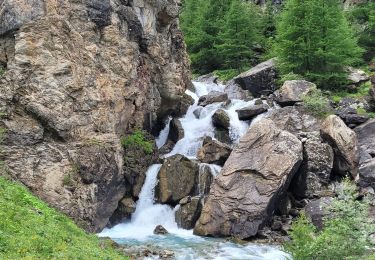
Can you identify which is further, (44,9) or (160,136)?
(160,136)

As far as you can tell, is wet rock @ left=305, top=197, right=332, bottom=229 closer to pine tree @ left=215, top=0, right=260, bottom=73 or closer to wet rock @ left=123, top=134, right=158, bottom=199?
wet rock @ left=123, top=134, right=158, bottom=199

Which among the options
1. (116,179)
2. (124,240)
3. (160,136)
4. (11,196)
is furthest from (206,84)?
(11,196)

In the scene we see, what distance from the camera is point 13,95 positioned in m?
24.2

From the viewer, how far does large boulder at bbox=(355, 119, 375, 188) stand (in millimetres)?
28172

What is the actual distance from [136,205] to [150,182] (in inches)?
81.0

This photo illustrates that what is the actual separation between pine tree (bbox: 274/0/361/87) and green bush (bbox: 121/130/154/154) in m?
18.7

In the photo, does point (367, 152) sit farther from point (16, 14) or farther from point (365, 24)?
point (365, 24)

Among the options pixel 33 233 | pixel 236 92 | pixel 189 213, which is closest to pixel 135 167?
pixel 189 213

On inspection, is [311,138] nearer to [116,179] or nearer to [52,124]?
[116,179]

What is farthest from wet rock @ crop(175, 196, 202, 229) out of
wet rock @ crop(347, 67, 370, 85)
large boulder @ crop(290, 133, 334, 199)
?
wet rock @ crop(347, 67, 370, 85)

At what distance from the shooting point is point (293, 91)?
36.7 m

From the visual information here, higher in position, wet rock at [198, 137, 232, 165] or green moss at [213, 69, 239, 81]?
green moss at [213, 69, 239, 81]

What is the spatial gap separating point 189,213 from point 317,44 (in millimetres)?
23200

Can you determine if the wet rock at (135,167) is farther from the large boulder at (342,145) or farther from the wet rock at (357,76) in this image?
the wet rock at (357,76)
